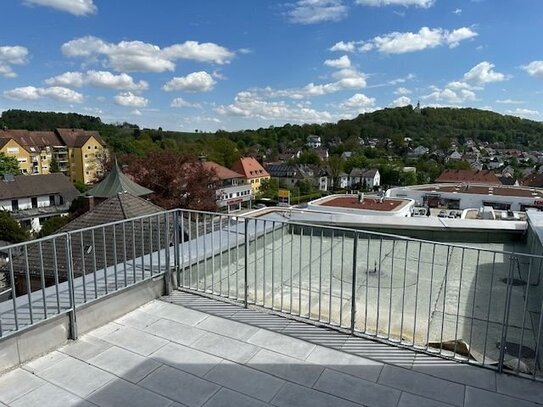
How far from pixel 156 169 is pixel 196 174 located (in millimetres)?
1844

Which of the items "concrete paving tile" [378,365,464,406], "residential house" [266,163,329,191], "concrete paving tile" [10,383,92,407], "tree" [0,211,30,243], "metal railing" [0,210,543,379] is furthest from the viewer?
"residential house" [266,163,329,191]

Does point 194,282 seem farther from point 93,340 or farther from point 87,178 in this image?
point 87,178

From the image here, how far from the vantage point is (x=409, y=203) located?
23766 mm

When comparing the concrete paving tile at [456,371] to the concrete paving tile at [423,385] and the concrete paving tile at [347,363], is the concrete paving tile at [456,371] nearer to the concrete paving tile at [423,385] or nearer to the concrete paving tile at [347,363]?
the concrete paving tile at [423,385]

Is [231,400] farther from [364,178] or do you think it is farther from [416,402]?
[364,178]

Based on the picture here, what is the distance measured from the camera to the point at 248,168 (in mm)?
57281

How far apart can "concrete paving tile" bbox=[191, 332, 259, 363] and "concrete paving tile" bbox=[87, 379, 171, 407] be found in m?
0.62

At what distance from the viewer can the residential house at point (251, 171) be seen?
56062mm

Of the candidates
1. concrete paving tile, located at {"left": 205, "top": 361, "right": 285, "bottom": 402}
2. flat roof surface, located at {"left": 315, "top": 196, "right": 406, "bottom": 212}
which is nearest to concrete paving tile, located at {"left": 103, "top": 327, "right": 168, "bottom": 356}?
concrete paving tile, located at {"left": 205, "top": 361, "right": 285, "bottom": 402}

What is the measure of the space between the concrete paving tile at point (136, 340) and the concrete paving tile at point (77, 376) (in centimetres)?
34

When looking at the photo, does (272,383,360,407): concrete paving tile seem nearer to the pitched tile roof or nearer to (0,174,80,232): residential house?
(0,174,80,232): residential house

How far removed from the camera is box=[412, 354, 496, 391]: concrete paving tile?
8.78ft

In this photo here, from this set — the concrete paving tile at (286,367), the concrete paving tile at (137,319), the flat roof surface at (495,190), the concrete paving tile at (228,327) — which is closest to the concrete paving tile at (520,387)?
the concrete paving tile at (286,367)

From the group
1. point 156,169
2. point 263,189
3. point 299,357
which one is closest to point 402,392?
point 299,357
